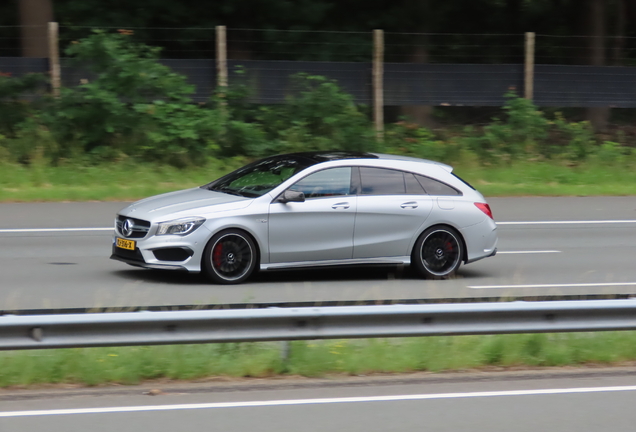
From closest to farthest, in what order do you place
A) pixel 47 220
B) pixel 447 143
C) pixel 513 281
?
1. pixel 513 281
2. pixel 47 220
3. pixel 447 143

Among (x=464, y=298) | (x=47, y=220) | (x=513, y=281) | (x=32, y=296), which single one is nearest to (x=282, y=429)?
(x=464, y=298)

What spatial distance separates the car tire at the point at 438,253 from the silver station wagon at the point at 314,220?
0.01 metres

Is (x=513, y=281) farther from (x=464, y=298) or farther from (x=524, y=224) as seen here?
(x=524, y=224)

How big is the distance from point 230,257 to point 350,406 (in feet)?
13.8

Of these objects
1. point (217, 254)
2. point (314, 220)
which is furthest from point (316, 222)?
point (217, 254)

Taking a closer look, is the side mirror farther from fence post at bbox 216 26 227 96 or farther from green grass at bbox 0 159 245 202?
fence post at bbox 216 26 227 96

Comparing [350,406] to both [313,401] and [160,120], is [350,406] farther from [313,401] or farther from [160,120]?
[160,120]

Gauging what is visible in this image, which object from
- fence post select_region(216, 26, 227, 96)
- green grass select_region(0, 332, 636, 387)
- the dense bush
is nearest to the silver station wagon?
green grass select_region(0, 332, 636, 387)

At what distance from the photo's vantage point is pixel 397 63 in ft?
71.4

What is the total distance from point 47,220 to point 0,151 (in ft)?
16.5

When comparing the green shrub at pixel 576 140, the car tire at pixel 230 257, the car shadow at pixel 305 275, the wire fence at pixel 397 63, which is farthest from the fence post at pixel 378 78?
the car tire at pixel 230 257

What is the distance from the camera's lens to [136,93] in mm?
19625

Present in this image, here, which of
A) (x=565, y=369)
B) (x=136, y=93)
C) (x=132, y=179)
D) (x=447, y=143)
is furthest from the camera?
(x=447, y=143)

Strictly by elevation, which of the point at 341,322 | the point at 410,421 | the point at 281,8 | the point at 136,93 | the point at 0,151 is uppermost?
the point at 281,8
